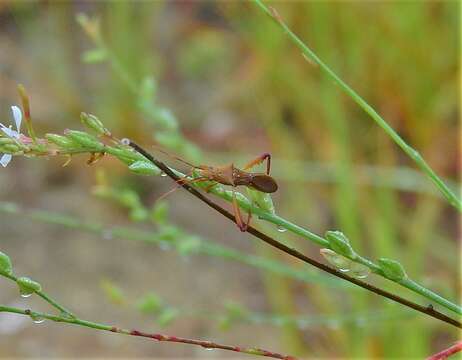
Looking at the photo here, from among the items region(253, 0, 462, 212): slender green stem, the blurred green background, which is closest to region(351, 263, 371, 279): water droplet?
region(253, 0, 462, 212): slender green stem

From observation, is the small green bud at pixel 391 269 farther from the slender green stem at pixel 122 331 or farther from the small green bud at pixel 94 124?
the small green bud at pixel 94 124

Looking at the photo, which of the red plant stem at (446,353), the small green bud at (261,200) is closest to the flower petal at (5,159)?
the small green bud at (261,200)

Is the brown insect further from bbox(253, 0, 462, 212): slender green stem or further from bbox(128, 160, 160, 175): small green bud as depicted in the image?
bbox(253, 0, 462, 212): slender green stem

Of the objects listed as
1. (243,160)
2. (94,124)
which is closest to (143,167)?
(94,124)

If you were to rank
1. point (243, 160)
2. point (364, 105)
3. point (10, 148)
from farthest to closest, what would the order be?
point (243, 160), point (364, 105), point (10, 148)

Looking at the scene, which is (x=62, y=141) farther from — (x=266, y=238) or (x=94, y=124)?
(x=266, y=238)

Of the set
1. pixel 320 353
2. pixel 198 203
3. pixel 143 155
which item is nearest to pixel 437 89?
pixel 198 203
